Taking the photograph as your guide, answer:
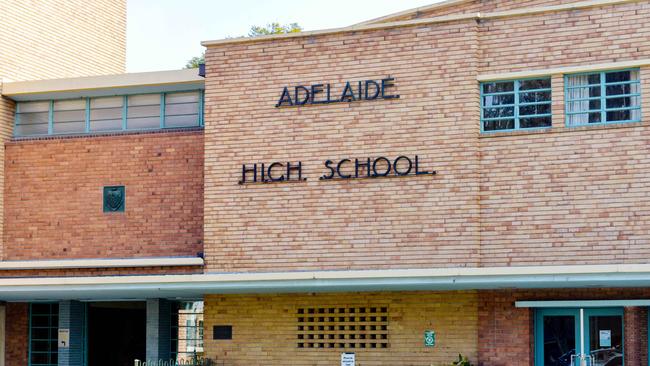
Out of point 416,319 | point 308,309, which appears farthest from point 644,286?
point 308,309

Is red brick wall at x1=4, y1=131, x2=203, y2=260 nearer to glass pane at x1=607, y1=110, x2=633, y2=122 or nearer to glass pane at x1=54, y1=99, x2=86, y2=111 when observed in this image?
glass pane at x1=54, y1=99, x2=86, y2=111

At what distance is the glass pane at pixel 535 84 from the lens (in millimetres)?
21250

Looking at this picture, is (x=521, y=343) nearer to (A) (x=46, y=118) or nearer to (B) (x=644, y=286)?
(B) (x=644, y=286)

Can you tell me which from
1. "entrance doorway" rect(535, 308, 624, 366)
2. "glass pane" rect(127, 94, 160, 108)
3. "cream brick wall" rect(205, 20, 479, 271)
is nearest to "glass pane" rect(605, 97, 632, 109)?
"cream brick wall" rect(205, 20, 479, 271)

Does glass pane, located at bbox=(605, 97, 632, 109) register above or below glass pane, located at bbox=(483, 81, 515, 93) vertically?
below

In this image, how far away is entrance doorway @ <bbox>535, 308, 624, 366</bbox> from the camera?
816 inches

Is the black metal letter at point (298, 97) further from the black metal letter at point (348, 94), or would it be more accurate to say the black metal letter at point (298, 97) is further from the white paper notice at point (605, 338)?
the white paper notice at point (605, 338)

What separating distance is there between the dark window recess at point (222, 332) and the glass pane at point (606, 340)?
7.08 metres

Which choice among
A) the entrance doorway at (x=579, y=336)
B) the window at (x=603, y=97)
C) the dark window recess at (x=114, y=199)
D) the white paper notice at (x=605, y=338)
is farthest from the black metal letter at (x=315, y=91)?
the white paper notice at (x=605, y=338)

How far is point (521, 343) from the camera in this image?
68.9 ft

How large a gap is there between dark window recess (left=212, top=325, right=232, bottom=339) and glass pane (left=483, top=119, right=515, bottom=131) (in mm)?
6479

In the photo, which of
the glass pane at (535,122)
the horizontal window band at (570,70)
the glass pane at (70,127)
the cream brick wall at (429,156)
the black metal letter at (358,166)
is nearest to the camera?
the horizontal window band at (570,70)

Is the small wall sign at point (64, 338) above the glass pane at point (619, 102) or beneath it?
beneath

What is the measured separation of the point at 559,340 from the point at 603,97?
4509mm
